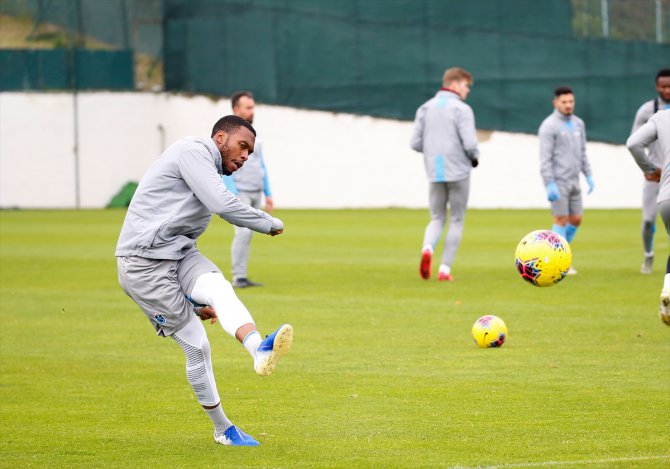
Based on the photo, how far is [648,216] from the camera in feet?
53.8

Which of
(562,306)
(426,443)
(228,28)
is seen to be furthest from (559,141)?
(228,28)

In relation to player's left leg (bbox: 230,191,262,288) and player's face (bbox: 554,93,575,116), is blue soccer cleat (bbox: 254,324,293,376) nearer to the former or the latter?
player's left leg (bbox: 230,191,262,288)

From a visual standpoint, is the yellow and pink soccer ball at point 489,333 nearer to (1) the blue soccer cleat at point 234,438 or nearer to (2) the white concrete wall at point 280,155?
(1) the blue soccer cleat at point 234,438

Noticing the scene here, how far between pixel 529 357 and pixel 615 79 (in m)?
25.3

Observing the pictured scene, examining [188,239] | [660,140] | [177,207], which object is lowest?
[188,239]

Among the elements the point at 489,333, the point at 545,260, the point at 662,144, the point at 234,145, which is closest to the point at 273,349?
the point at 234,145

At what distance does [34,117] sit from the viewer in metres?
36.9

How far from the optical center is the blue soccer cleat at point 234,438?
7.36 meters

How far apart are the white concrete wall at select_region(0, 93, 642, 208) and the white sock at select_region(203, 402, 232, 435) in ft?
91.1

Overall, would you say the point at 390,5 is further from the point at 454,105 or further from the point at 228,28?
the point at 454,105

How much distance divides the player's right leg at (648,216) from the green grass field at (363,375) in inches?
13.2

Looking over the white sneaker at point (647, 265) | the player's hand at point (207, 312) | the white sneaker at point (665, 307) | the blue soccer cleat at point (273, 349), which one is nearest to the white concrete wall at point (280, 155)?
the white sneaker at point (647, 265)

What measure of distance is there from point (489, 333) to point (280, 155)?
86.2ft

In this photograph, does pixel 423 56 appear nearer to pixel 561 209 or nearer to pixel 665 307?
pixel 561 209
